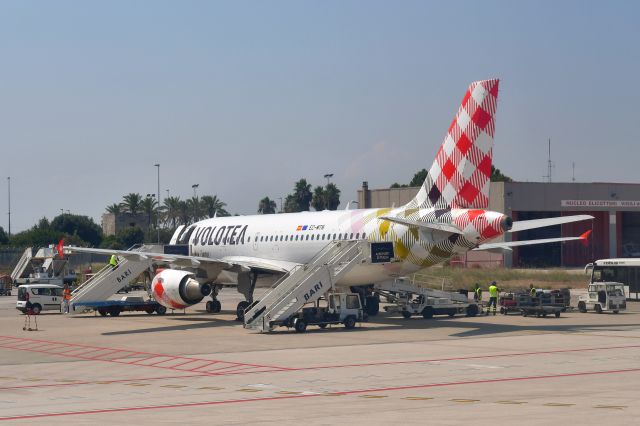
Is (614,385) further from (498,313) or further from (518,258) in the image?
(518,258)

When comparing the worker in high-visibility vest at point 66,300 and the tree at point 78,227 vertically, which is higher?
the tree at point 78,227

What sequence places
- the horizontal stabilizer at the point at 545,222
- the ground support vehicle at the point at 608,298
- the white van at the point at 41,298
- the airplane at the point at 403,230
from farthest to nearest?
the white van at the point at 41,298 → the ground support vehicle at the point at 608,298 → the horizontal stabilizer at the point at 545,222 → the airplane at the point at 403,230

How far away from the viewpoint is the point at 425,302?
47875 millimetres

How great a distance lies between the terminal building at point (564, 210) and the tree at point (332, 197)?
181ft

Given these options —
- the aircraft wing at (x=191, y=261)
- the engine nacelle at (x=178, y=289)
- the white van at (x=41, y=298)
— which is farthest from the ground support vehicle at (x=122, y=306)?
the aircraft wing at (x=191, y=261)

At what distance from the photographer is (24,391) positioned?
24328 mm

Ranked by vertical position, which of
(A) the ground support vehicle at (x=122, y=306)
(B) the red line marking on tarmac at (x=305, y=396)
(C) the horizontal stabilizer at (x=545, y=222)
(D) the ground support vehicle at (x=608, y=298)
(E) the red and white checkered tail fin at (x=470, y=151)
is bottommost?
(B) the red line marking on tarmac at (x=305, y=396)

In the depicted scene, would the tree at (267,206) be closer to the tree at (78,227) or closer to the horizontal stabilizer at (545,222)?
the tree at (78,227)

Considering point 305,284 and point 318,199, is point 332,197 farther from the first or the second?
point 305,284

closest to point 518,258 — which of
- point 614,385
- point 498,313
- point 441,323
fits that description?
point 498,313

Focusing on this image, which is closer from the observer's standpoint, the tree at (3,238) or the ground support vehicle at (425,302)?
the ground support vehicle at (425,302)

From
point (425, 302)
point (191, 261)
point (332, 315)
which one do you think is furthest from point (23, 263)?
point (332, 315)

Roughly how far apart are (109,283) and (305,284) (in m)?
13.4

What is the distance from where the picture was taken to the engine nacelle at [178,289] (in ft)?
154
